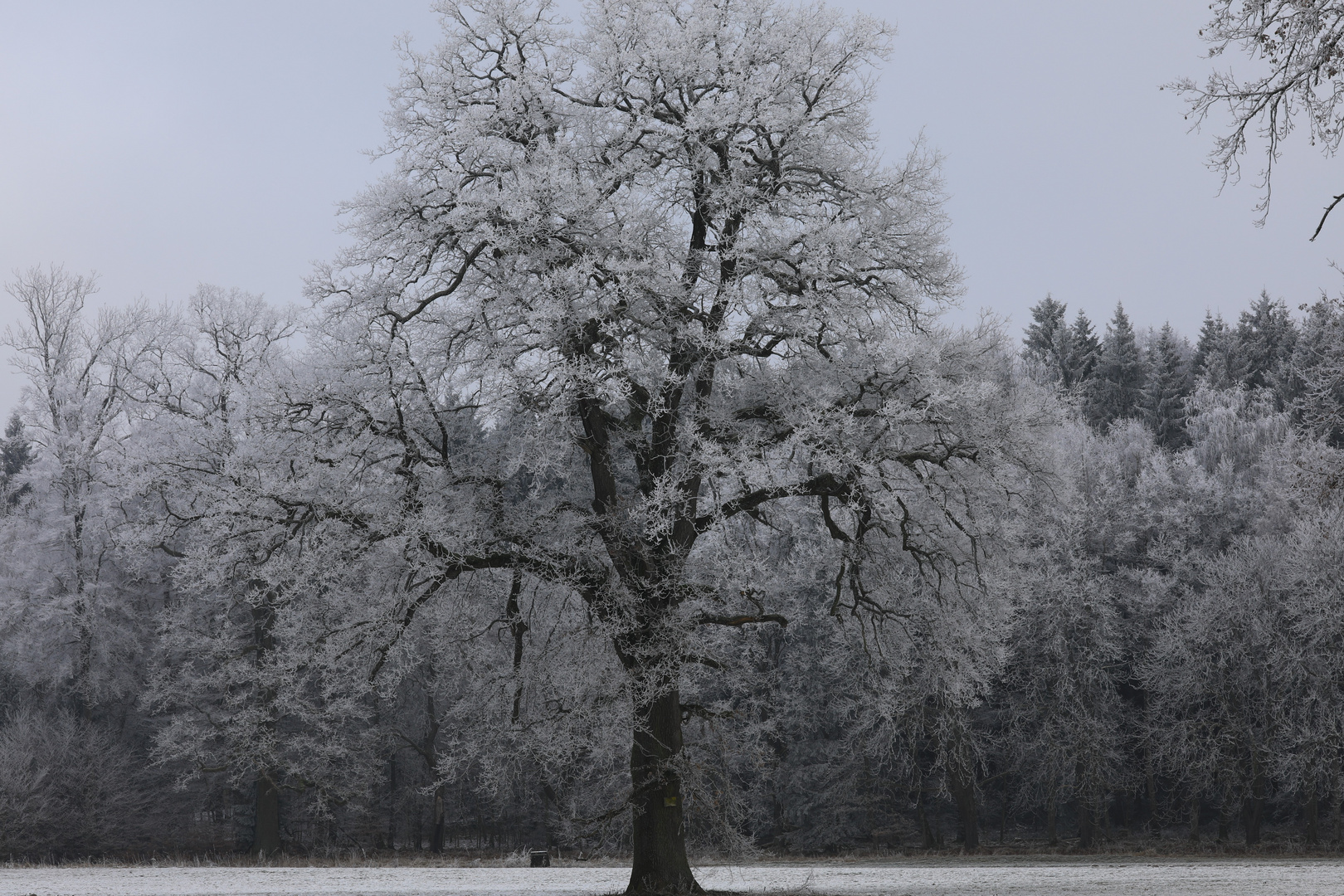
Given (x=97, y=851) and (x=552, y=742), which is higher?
(x=552, y=742)

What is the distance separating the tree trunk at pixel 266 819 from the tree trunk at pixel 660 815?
17009 millimetres

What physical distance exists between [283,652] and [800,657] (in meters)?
14.6

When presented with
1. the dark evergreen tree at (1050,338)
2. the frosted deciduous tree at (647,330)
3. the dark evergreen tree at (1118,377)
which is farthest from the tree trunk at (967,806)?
the dark evergreen tree at (1050,338)

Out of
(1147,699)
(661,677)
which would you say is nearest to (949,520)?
(661,677)

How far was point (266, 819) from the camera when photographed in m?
28.8

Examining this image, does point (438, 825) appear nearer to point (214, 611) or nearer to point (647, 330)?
point (214, 611)

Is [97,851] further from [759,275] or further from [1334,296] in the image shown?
[1334,296]

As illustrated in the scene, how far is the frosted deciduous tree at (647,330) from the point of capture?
1288 centimetres

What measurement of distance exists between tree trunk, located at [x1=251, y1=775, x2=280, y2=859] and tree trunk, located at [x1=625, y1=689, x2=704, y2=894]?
670 inches

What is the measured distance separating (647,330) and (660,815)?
628 centimetres

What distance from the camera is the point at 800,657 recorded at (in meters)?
32.2

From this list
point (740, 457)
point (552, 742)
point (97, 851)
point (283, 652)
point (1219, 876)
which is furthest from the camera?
point (97, 851)

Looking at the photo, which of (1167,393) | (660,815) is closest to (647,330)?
(660,815)

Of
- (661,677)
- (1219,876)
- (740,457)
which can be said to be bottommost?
(1219,876)
